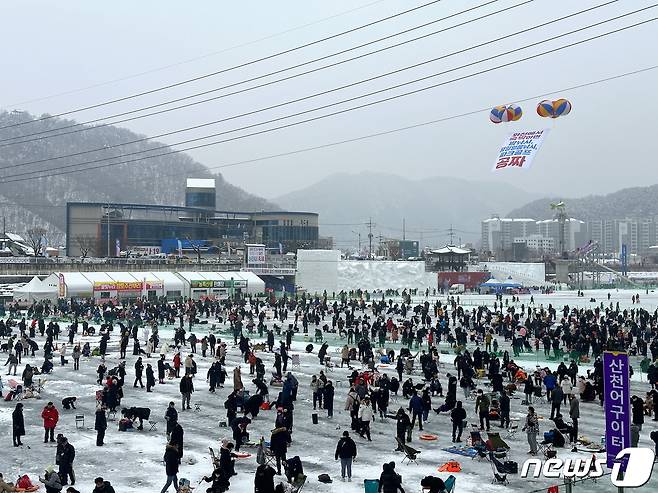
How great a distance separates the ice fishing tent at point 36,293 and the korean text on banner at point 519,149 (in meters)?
36.0

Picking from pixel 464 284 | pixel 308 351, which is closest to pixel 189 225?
pixel 464 284

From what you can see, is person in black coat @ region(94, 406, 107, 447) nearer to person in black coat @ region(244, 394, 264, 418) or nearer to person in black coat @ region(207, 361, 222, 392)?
person in black coat @ region(244, 394, 264, 418)

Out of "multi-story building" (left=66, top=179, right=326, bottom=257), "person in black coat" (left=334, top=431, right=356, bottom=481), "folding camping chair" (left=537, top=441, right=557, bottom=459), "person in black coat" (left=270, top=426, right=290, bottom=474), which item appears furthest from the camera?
"multi-story building" (left=66, top=179, right=326, bottom=257)

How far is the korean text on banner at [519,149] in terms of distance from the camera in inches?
1375

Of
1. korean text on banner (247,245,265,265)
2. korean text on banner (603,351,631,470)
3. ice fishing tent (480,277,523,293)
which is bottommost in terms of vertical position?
korean text on banner (603,351,631,470)

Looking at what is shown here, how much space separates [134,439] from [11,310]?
34.5m

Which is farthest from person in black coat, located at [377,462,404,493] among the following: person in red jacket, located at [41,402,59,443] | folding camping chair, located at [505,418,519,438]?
person in red jacket, located at [41,402,59,443]

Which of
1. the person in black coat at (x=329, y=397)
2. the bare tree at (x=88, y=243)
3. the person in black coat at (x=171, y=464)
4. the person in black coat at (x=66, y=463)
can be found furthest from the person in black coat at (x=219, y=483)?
the bare tree at (x=88, y=243)

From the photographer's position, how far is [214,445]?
19.2 m

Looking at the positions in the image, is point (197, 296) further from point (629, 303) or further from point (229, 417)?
point (229, 417)

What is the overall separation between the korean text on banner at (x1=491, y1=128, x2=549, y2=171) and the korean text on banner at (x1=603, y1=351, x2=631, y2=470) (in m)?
21.3

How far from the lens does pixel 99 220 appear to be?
130875mm

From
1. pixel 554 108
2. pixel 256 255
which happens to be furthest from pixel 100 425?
pixel 256 255

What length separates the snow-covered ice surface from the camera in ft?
52.9
